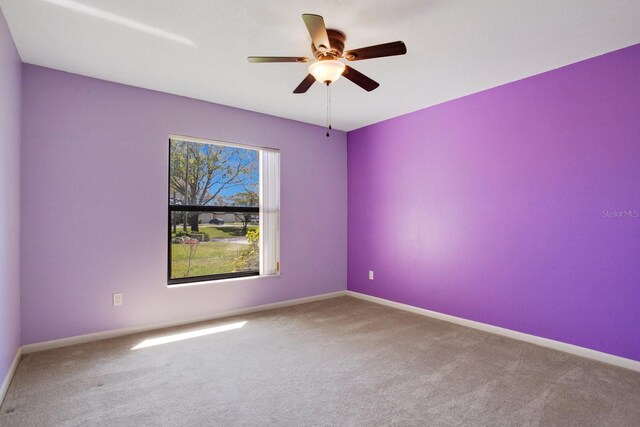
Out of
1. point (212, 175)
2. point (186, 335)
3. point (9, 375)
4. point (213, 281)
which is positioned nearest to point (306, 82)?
point (212, 175)

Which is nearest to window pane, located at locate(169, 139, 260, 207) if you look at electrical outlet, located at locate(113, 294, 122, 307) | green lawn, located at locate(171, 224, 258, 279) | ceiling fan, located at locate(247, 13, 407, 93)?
green lawn, located at locate(171, 224, 258, 279)

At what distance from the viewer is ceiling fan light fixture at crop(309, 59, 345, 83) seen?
2.30 metres

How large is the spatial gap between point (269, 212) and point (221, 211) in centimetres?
59

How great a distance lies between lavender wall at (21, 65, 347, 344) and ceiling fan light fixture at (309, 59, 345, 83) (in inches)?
75.2

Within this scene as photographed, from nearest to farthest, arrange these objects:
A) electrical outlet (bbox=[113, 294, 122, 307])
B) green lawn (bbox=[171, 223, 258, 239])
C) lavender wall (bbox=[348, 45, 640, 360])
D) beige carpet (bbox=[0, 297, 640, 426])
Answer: beige carpet (bbox=[0, 297, 640, 426]), lavender wall (bbox=[348, 45, 640, 360]), electrical outlet (bbox=[113, 294, 122, 307]), green lawn (bbox=[171, 223, 258, 239])

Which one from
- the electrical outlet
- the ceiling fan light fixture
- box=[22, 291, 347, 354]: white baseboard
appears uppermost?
the ceiling fan light fixture

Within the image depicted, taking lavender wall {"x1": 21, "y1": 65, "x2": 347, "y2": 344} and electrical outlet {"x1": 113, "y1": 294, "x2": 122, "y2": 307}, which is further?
electrical outlet {"x1": 113, "y1": 294, "x2": 122, "y2": 307}

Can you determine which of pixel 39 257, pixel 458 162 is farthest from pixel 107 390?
pixel 458 162

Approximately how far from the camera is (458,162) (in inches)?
148

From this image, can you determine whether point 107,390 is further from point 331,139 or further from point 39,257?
point 331,139

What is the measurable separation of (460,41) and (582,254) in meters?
2.03

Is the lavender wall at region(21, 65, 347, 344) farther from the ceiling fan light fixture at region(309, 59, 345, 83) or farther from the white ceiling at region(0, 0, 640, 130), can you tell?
the ceiling fan light fixture at region(309, 59, 345, 83)

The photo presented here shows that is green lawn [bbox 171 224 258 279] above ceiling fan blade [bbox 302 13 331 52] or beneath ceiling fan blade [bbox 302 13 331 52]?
beneath

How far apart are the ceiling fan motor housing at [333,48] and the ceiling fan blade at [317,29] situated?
0.05 meters
